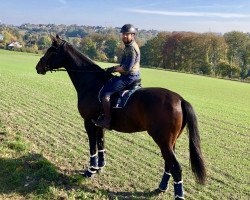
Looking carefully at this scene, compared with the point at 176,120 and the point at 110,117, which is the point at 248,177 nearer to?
the point at 176,120

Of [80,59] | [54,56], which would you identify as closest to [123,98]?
[80,59]

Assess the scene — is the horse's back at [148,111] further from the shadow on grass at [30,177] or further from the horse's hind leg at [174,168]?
the shadow on grass at [30,177]

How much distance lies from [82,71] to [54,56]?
2.74ft

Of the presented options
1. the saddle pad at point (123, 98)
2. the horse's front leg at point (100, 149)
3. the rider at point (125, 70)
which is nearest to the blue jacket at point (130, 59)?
the rider at point (125, 70)

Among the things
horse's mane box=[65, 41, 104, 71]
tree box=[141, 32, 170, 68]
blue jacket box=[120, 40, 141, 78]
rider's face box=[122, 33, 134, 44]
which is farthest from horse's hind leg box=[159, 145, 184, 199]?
tree box=[141, 32, 170, 68]

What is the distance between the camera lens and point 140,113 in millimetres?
7453

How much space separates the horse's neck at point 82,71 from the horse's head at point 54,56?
0.23 meters

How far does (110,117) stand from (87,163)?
7.25 feet

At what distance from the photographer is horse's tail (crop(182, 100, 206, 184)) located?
711cm

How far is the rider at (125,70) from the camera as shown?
7633mm

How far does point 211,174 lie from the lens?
9.48m

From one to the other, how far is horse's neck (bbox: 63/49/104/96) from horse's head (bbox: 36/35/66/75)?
0.23m

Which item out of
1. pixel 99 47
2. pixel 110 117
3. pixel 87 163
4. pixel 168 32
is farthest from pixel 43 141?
pixel 99 47

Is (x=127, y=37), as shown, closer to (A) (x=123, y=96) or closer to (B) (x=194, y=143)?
(A) (x=123, y=96)
